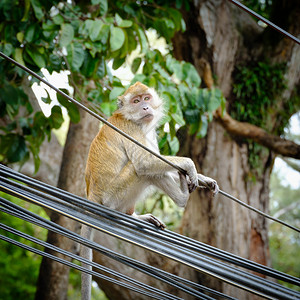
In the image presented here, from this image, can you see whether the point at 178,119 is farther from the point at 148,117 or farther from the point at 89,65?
the point at 89,65

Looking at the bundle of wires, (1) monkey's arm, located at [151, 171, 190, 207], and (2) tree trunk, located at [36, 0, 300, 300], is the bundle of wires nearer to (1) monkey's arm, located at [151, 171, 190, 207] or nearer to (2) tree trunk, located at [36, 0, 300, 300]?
(1) monkey's arm, located at [151, 171, 190, 207]

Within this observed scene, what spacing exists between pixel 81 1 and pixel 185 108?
2.11 meters

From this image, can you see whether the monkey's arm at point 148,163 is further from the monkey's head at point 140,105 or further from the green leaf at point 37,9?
the green leaf at point 37,9

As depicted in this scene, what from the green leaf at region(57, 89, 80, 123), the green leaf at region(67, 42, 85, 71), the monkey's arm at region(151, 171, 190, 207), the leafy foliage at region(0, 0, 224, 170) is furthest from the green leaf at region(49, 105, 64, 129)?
the monkey's arm at region(151, 171, 190, 207)

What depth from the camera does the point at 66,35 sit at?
161 inches

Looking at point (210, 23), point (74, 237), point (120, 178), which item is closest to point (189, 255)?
point (74, 237)

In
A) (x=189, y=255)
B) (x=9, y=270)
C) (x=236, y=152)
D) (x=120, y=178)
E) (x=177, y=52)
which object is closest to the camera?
(x=189, y=255)

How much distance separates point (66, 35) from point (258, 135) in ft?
10.5

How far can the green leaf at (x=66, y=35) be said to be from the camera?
13.3ft

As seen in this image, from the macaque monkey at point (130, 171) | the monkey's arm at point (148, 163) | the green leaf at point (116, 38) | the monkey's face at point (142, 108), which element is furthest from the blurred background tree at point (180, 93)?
the monkey's arm at point (148, 163)

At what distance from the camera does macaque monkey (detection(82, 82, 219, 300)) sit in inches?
132

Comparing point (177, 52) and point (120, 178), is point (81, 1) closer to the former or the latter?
point (177, 52)

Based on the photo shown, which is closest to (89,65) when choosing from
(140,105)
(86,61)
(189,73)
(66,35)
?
(86,61)

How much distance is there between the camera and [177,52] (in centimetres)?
654
